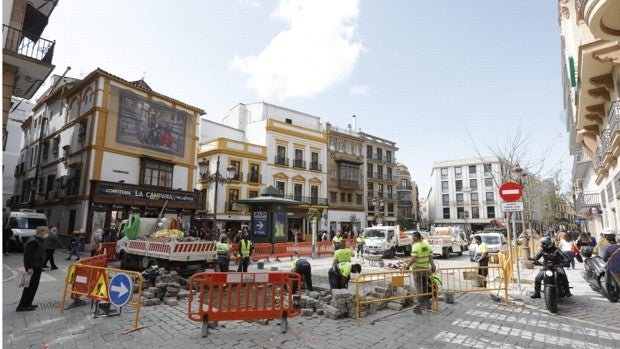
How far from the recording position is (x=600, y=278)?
8.78m

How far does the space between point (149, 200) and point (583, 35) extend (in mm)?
25525

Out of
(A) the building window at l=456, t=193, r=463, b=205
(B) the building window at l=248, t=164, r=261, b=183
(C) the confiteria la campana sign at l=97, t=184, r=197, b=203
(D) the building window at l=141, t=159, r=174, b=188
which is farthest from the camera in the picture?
(A) the building window at l=456, t=193, r=463, b=205

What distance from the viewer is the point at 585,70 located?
11188 mm

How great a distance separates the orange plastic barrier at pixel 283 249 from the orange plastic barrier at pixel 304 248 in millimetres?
422

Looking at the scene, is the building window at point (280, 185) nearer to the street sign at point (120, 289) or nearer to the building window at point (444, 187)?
the street sign at point (120, 289)

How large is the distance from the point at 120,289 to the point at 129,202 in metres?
19.1

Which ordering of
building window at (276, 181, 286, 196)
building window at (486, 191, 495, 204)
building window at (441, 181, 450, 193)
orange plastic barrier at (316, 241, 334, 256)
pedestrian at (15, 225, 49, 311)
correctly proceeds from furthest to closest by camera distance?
1. building window at (441, 181, 450, 193)
2. building window at (486, 191, 495, 204)
3. building window at (276, 181, 286, 196)
4. orange plastic barrier at (316, 241, 334, 256)
5. pedestrian at (15, 225, 49, 311)

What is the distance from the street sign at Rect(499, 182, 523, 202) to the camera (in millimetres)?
9305

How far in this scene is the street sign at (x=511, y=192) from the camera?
9.30 metres

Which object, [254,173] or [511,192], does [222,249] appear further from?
[254,173]

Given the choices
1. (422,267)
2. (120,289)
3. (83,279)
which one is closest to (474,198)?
(422,267)

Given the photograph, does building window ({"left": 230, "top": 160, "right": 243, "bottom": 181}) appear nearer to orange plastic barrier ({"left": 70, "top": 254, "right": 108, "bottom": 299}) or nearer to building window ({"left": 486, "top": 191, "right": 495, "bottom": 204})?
orange plastic barrier ({"left": 70, "top": 254, "right": 108, "bottom": 299})

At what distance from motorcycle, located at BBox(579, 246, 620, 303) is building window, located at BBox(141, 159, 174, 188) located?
25236mm

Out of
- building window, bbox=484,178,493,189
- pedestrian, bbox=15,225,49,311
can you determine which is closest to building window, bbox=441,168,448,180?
building window, bbox=484,178,493,189
